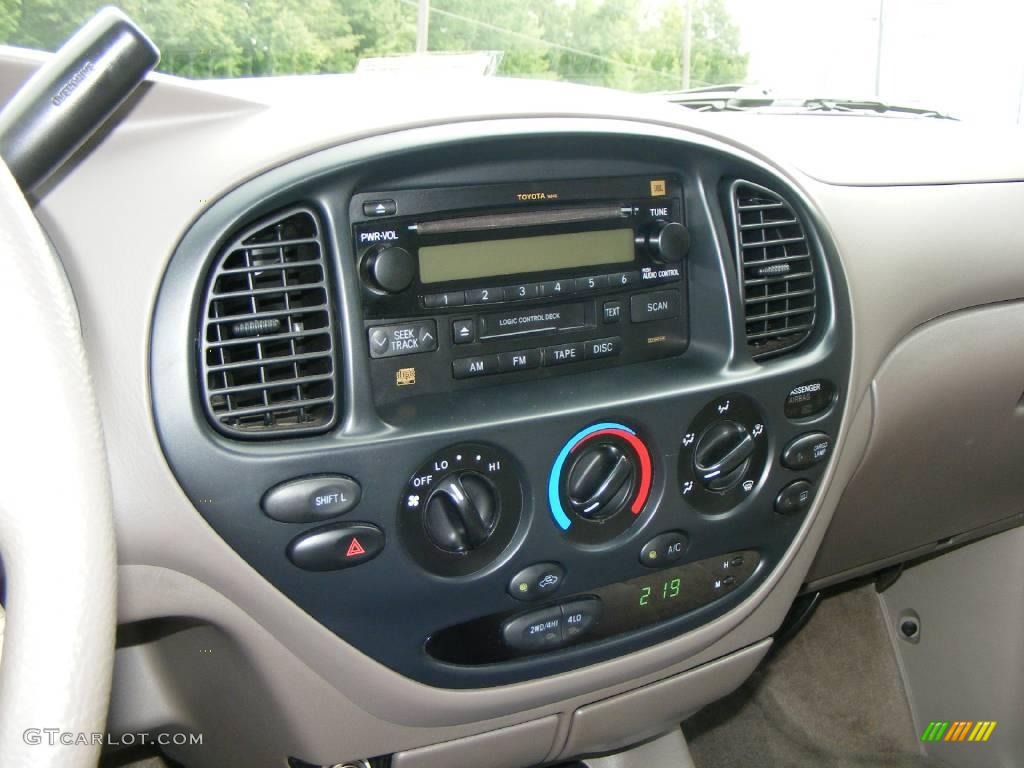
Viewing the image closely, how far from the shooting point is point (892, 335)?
140 cm

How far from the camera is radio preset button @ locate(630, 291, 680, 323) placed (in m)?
1.18

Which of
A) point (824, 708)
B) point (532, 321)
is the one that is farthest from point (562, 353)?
point (824, 708)

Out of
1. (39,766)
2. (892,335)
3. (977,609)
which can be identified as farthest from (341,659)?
(977,609)

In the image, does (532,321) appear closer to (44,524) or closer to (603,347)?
(603,347)

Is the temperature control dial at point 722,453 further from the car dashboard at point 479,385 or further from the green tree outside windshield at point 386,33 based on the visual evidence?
the green tree outside windshield at point 386,33

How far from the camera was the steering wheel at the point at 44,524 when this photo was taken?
22.0 inches

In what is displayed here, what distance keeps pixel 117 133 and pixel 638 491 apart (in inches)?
25.9

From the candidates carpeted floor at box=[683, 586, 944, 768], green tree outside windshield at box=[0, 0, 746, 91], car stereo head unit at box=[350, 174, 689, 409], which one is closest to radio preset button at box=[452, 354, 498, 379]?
car stereo head unit at box=[350, 174, 689, 409]

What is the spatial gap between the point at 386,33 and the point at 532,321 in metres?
0.59

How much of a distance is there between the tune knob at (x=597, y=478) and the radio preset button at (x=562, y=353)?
10 centimetres

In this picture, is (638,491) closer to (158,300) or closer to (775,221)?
(775,221)

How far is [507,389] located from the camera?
3.60 ft

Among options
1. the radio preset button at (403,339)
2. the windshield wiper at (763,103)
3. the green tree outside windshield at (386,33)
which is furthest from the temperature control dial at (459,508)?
the windshield wiper at (763,103)

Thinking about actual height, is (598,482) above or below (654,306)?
below
